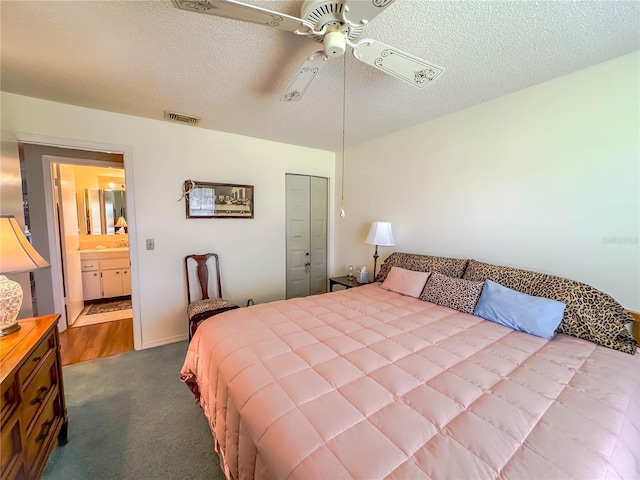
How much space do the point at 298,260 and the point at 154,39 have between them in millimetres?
2853

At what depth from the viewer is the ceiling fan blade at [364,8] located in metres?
1.00

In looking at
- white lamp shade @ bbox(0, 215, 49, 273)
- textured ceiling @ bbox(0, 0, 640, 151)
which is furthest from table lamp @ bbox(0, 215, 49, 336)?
textured ceiling @ bbox(0, 0, 640, 151)

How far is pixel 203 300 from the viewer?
2.81 metres

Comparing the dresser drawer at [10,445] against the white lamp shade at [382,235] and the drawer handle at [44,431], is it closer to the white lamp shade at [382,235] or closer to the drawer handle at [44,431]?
the drawer handle at [44,431]

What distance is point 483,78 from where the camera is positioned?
190 centimetres

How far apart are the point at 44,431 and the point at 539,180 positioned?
139 inches

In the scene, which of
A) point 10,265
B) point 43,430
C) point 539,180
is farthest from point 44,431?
point 539,180

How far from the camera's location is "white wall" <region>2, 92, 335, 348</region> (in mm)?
2363

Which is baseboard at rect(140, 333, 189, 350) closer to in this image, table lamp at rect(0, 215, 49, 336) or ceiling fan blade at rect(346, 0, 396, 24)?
table lamp at rect(0, 215, 49, 336)

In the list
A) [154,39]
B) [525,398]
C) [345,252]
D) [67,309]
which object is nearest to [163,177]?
[154,39]

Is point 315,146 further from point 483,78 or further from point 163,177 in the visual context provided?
point 483,78

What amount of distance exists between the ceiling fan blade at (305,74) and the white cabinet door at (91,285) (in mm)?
4338

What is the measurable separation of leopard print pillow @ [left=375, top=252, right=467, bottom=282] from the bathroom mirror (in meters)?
4.24

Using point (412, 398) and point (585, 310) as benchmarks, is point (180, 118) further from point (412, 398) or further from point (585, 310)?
point (585, 310)
